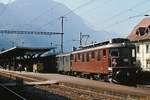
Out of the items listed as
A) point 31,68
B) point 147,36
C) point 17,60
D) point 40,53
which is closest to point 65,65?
point 147,36

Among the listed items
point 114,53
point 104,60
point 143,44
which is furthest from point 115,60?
point 143,44

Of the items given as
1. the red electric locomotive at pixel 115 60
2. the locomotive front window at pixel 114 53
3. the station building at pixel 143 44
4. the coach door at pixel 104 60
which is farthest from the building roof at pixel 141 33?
the locomotive front window at pixel 114 53

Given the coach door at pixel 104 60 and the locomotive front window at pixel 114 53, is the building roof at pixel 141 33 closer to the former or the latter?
the coach door at pixel 104 60

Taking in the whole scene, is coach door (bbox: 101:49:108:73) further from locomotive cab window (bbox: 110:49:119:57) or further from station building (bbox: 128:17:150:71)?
station building (bbox: 128:17:150:71)

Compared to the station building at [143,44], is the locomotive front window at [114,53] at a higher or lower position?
lower

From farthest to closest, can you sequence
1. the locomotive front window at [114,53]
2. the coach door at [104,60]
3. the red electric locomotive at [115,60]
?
the coach door at [104,60]
the locomotive front window at [114,53]
the red electric locomotive at [115,60]

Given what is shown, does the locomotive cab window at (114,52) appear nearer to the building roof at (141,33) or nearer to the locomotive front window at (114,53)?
the locomotive front window at (114,53)

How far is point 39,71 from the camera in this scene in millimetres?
68438

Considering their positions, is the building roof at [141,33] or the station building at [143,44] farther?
the building roof at [141,33]

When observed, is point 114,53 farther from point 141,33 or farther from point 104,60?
point 141,33

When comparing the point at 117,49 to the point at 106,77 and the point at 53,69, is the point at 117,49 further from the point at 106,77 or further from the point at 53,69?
the point at 53,69

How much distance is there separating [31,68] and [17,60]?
801 centimetres

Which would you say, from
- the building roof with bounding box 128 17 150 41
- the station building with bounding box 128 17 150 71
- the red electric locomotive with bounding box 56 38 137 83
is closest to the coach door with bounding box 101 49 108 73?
the red electric locomotive with bounding box 56 38 137 83

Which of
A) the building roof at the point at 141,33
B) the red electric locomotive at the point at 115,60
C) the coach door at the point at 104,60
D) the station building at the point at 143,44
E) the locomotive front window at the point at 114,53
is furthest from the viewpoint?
the building roof at the point at 141,33
